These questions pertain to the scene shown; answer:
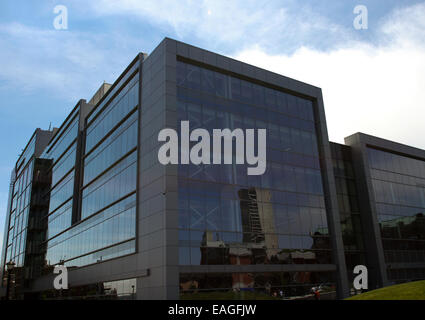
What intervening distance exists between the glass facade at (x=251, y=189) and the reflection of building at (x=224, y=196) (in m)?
0.10

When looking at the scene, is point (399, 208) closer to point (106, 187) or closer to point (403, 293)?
point (403, 293)

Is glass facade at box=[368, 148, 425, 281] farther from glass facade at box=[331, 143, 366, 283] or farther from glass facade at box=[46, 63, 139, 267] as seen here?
glass facade at box=[46, 63, 139, 267]

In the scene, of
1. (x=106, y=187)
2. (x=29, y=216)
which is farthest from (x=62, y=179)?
(x=106, y=187)

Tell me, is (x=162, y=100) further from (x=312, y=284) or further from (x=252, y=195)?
(x=312, y=284)

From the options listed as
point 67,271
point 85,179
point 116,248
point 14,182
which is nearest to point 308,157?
point 116,248

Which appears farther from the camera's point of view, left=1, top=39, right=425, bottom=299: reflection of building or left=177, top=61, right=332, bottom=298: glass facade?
left=177, top=61, right=332, bottom=298: glass facade

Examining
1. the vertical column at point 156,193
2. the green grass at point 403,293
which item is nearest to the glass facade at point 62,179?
the vertical column at point 156,193

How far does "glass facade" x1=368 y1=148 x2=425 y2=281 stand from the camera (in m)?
41.9

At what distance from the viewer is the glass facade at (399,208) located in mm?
41938

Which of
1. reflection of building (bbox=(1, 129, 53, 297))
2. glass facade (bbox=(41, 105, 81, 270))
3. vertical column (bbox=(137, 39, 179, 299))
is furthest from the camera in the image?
reflection of building (bbox=(1, 129, 53, 297))

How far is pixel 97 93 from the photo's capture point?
47.7 m
